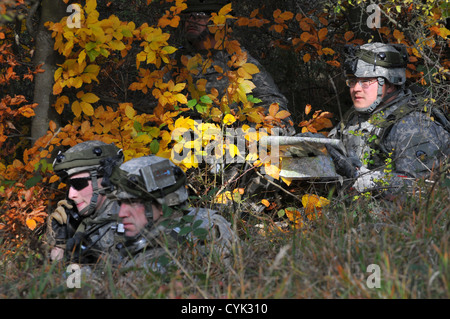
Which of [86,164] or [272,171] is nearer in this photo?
[86,164]

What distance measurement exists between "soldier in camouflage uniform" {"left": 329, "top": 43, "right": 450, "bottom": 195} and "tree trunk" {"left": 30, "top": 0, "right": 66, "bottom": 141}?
9.51ft

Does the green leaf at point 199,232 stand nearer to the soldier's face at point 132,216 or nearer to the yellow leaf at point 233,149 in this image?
the soldier's face at point 132,216

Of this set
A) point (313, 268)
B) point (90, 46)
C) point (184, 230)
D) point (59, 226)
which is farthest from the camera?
point (90, 46)

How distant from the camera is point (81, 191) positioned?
15.1 feet

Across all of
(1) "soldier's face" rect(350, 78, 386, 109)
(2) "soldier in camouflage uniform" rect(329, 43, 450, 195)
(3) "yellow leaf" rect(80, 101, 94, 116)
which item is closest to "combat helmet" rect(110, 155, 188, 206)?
(3) "yellow leaf" rect(80, 101, 94, 116)

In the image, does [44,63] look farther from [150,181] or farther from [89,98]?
[150,181]

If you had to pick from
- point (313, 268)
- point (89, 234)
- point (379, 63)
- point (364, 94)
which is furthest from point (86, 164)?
point (379, 63)

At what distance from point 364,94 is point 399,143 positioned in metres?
0.63

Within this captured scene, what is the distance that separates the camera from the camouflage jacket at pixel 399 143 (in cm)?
513

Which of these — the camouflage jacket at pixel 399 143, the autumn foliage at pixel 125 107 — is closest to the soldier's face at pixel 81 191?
the autumn foliage at pixel 125 107

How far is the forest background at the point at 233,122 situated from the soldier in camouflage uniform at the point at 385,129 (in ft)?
0.74

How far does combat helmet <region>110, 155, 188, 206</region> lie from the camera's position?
3959 millimetres
